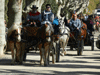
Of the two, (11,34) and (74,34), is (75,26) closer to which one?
(74,34)

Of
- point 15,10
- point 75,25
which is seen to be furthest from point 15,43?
point 15,10

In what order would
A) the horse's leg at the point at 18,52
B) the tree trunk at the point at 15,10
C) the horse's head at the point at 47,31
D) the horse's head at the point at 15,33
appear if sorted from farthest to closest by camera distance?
the tree trunk at the point at 15,10 < the horse's leg at the point at 18,52 < the horse's head at the point at 15,33 < the horse's head at the point at 47,31

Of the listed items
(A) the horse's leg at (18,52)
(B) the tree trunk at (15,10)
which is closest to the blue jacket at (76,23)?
(B) the tree trunk at (15,10)

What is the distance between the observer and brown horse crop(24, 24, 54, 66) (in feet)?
49.2

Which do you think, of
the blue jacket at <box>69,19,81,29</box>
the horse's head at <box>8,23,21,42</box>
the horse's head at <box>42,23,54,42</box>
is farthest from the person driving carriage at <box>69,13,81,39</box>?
the horse's head at <box>42,23,54,42</box>

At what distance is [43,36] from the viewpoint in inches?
595

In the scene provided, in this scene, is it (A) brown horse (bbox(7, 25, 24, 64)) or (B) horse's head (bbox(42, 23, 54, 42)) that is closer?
(B) horse's head (bbox(42, 23, 54, 42))

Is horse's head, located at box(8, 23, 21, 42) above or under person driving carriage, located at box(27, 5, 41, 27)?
under

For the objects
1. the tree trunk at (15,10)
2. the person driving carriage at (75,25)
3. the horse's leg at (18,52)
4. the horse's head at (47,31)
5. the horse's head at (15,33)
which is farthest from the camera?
the tree trunk at (15,10)

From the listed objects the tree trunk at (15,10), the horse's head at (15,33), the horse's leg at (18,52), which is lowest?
the horse's leg at (18,52)

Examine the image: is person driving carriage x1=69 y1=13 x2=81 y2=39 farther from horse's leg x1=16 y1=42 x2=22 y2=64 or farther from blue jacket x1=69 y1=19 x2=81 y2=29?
horse's leg x1=16 y1=42 x2=22 y2=64

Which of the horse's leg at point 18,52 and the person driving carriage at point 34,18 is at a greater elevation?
the person driving carriage at point 34,18

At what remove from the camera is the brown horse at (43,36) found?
49.2ft

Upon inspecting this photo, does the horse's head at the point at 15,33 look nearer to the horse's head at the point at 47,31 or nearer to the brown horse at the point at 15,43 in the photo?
the brown horse at the point at 15,43
